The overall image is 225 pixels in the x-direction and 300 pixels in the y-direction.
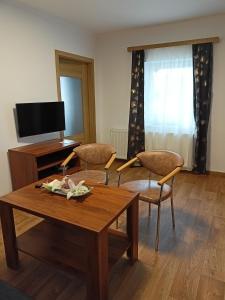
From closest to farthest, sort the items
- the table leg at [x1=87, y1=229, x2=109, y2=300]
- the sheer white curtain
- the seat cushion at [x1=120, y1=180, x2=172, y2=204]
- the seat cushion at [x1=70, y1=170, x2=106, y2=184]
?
the table leg at [x1=87, y1=229, x2=109, y2=300], the seat cushion at [x1=120, y1=180, x2=172, y2=204], the seat cushion at [x1=70, y1=170, x2=106, y2=184], the sheer white curtain

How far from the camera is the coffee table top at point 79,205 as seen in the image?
1.50 m

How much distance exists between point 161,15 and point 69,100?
196 cm

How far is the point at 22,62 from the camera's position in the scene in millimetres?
3102

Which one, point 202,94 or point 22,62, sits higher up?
point 22,62

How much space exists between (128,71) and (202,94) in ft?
4.54

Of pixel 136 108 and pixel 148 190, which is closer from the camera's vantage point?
pixel 148 190

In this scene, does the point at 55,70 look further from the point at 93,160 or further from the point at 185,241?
the point at 185,241

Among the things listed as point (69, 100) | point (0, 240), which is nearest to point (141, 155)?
point (0, 240)

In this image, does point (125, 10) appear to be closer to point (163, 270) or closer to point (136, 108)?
point (136, 108)

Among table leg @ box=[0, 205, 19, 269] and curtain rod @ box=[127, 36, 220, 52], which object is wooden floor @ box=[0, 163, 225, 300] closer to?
table leg @ box=[0, 205, 19, 269]

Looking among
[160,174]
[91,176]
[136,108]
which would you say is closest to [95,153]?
[91,176]

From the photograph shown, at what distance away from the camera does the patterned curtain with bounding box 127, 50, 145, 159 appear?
4.12 meters

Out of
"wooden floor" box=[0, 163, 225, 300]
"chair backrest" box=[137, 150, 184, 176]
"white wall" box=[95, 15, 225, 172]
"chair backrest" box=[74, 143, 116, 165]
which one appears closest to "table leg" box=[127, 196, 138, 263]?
"wooden floor" box=[0, 163, 225, 300]

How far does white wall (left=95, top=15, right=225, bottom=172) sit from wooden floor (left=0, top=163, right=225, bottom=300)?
166 cm
